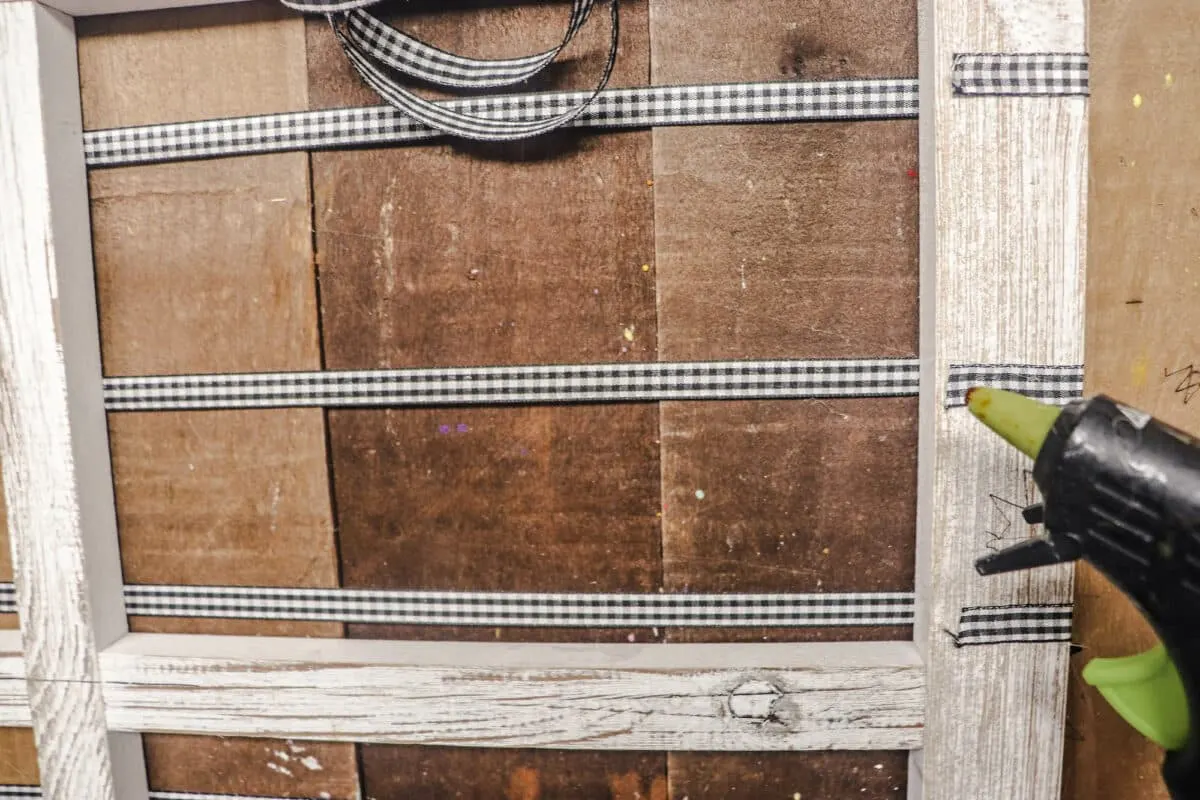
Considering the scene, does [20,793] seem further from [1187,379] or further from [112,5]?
[1187,379]

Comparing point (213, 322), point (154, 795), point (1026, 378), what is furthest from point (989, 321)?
point (154, 795)

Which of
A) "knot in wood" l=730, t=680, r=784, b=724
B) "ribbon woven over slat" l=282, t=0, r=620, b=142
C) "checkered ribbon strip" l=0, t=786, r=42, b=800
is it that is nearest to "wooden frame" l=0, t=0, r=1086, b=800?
"knot in wood" l=730, t=680, r=784, b=724

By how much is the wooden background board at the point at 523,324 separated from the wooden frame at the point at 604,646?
0.04 metres

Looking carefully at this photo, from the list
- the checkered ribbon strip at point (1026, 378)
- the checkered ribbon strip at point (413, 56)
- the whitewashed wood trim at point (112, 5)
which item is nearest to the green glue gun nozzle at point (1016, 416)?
the checkered ribbon strip at point (1026, 378)

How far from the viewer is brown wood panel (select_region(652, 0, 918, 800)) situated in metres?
0.73

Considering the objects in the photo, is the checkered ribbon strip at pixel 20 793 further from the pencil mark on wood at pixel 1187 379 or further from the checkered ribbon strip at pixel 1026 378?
the pencil mark on wood at pixel 1187 379

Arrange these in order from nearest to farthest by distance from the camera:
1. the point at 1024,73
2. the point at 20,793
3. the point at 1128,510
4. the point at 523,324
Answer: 1. the point at 1128,510
2. the point at 1024,73
3. the point at 523,324
4. the point at 20,793

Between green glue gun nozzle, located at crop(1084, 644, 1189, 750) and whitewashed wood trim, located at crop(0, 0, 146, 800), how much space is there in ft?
3.81

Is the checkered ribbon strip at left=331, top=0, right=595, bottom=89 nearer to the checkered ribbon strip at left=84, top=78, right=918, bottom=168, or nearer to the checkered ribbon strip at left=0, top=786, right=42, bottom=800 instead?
the checkered ribbon strip at left=84, top=78, right=918, bottom=168

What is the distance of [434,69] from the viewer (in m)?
0.74

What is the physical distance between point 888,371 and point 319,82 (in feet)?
Answer: 2.60

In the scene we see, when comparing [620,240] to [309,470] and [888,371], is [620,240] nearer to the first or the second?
[888,371]

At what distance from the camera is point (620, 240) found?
2.49ft

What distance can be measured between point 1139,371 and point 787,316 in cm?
44
